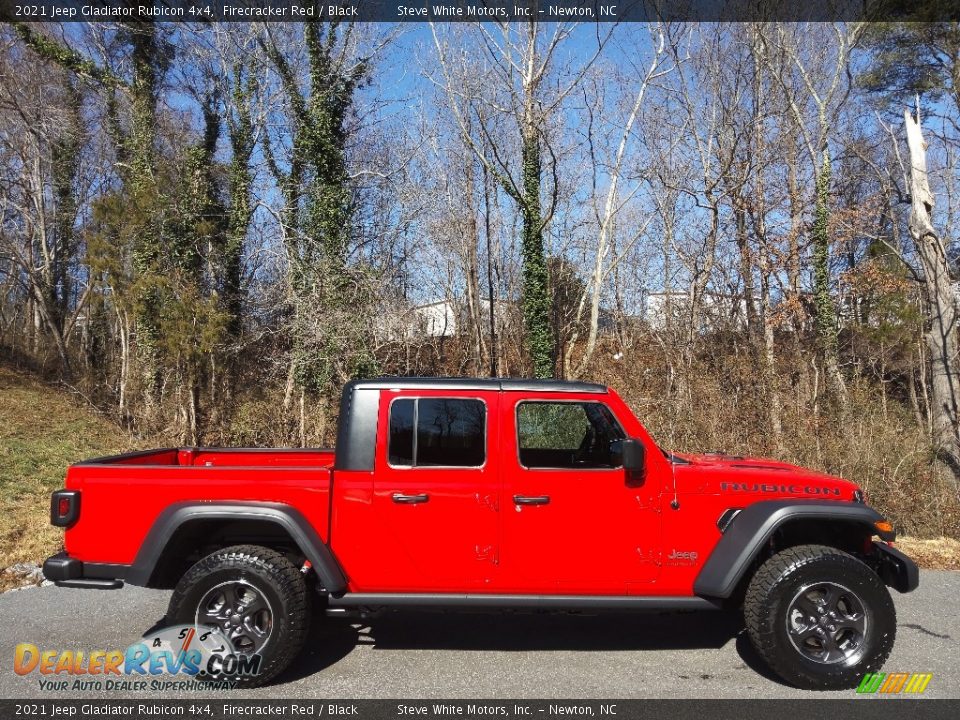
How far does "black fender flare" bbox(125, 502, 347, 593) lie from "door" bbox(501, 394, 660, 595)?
102 centimetres

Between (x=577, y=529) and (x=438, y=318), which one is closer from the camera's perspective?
(x=577, y=529)

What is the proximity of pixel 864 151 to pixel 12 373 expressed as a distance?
27528 millimetres

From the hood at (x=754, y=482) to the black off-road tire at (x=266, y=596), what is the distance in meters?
2.35

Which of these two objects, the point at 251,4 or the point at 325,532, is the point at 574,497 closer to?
the point at 325,532

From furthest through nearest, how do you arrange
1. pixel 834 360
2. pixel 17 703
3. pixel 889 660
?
pixel 834 360
pixel 889 660
pixel 17 703

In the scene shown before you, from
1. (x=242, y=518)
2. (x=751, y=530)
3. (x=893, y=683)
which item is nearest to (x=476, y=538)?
(x=242, y=518)

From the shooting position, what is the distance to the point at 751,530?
398 centimetres

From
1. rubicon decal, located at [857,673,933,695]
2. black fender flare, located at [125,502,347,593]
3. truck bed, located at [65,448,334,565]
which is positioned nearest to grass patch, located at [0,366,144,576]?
truck bed, located at [65,448,334,565]

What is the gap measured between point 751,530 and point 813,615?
0.62 metres

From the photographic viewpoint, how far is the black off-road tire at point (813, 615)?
12.8 feet

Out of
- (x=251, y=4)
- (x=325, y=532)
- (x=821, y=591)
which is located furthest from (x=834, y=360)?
(x=251, y=4)

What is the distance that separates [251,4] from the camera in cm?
1755

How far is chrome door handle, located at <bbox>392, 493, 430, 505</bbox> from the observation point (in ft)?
13.3

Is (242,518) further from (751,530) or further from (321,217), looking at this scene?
(321,217)
